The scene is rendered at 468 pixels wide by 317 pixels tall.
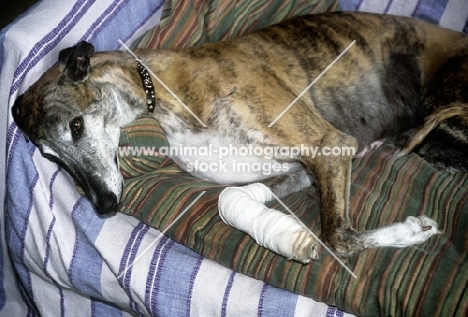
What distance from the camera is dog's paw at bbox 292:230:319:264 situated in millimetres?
1835

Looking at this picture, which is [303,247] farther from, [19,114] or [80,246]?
[19,114]

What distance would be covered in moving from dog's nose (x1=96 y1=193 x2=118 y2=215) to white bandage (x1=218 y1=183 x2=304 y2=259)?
0.41 metres

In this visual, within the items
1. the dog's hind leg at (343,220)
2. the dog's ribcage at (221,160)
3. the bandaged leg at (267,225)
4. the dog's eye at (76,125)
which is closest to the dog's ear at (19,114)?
the dog's eye at (76,125)

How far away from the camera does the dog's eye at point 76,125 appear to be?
85.0 inches

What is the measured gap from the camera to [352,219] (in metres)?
2.15

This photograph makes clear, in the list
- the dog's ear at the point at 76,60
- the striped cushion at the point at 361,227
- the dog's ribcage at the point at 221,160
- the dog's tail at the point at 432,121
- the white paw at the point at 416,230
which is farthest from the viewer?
the dog's tail at the point at 432,121

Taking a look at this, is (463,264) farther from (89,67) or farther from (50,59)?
(50,59)

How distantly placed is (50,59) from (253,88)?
0.84 meters

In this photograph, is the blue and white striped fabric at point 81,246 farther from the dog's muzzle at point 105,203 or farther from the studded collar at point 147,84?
the studded collar at point 147,84

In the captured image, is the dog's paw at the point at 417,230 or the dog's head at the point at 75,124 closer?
the dog's paw at the point at 417,230

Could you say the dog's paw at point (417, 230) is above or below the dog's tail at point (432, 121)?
below


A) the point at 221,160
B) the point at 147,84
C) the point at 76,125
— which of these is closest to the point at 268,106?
the point at 221,160

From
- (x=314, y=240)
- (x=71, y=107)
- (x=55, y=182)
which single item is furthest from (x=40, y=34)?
(x=314, y=240)

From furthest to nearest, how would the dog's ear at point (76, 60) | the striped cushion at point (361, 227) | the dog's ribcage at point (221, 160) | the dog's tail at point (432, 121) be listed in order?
the dog's tail at point (432, 121)
the dog's ribcage at point (221, 160)
the dog's ear at point (76, 60)
the striped cushion at point (361, 227)
